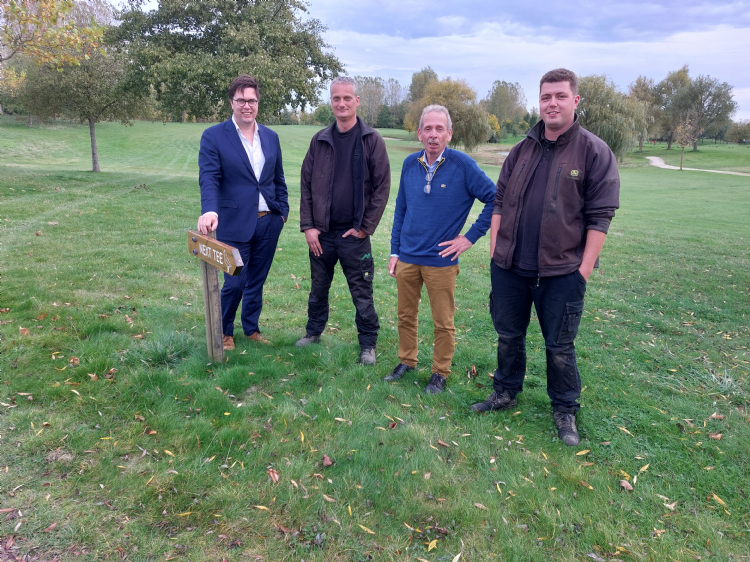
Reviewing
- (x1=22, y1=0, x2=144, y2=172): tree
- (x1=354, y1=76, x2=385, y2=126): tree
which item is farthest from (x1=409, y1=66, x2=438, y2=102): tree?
(x1=22, y1=0, x2=144, y2=172): tree

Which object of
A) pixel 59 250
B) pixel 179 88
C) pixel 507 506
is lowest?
pixel 507 506

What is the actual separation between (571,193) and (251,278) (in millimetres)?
3178

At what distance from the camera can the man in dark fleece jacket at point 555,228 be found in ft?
10.4

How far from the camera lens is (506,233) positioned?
140 inches

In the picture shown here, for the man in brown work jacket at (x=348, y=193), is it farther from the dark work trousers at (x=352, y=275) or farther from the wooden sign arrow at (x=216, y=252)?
the wooden sign arrow at (x=216, y=252)

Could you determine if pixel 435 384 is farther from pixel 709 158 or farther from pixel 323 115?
pixel 323 115

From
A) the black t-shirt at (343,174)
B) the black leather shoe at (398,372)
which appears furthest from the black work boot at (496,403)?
the black t-shirt at (343,174)

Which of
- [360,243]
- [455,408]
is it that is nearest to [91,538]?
[455,408]

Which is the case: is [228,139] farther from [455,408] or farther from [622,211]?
[622,211]

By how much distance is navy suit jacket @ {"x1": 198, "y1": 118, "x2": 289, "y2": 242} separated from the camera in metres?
4.29

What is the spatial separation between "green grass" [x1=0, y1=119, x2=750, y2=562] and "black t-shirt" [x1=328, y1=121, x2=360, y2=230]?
4.76 ft

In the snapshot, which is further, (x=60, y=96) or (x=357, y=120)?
(x=60, y=96)

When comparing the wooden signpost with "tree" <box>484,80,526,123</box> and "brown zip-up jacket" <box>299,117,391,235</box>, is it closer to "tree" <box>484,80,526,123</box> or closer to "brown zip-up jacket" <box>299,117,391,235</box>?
"brown zip-up jacket" <box>299,117,391,235</box>

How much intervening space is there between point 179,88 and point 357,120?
591 inches
